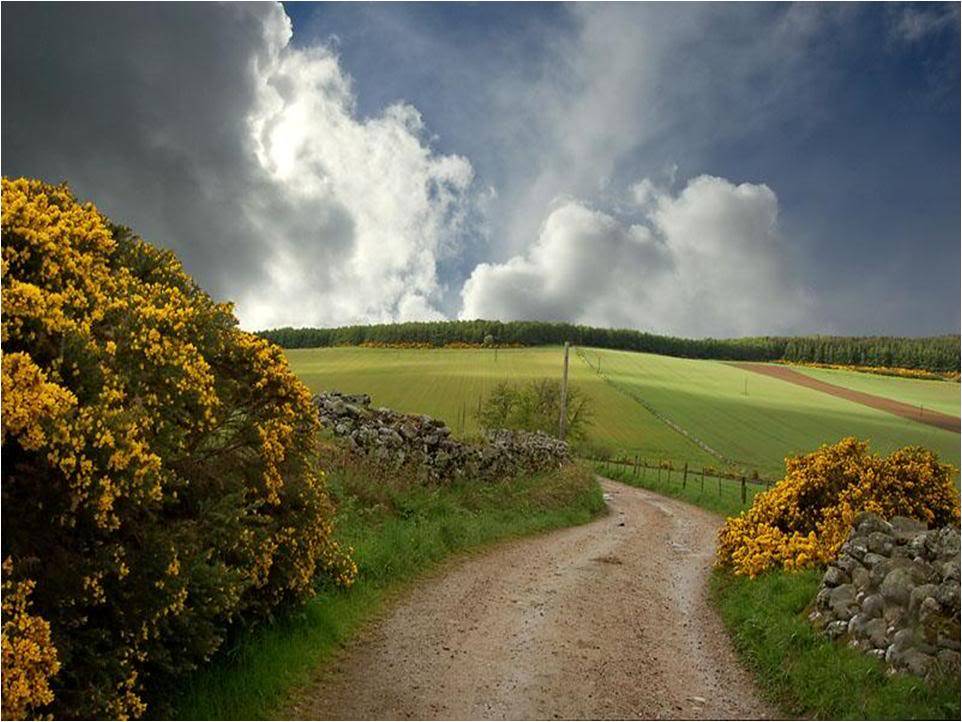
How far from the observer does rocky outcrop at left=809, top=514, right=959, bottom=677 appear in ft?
30.3

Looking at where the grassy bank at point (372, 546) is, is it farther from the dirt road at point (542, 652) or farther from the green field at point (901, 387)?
the green field at point (901, 387)

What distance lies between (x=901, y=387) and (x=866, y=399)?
24.5m

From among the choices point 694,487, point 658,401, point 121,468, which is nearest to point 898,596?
point 121,468

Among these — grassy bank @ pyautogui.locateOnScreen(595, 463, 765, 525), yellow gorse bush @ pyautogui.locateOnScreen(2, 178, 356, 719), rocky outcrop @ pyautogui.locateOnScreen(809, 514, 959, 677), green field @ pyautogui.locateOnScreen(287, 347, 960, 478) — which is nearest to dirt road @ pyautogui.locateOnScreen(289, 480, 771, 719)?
rocky outcrop @ pyautogui.locateOnScreen(809, 514, 959, 677)

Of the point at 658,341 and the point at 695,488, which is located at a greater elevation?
the point at 658,341

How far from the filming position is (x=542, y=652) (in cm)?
1078

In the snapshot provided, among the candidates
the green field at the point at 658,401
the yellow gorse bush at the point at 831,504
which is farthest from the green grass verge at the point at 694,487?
the yellow gorse bush at the point at 831,504

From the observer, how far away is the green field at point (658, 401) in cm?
7350

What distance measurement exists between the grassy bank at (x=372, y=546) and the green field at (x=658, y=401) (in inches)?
1475

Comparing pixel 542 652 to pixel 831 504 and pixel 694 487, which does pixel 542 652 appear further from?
pixel 694 487

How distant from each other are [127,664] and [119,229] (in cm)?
541

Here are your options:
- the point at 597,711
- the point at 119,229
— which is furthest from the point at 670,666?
the point at 119,229

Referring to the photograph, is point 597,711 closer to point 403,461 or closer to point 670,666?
point 670,666

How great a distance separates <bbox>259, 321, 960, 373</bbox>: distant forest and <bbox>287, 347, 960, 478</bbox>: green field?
2143 cm
